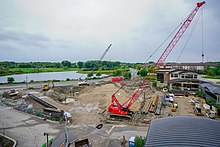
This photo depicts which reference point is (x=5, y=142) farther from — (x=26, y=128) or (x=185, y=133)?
(x=185, y=133)

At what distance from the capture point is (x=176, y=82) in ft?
99.8

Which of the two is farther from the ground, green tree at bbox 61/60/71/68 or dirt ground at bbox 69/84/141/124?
green tree at bbox 61/60/71/68

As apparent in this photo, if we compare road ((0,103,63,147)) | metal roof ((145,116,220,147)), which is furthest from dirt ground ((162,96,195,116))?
road ((0,103,63,147))

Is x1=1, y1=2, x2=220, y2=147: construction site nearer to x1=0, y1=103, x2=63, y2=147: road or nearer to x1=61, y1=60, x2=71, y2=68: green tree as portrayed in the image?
x1=0, y1=103, x2=63, y2=147: road

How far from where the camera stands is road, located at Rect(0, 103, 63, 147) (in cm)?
1295

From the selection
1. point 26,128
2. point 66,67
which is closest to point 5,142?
point 26,128

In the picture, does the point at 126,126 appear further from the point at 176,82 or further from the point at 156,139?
the point at 176,82

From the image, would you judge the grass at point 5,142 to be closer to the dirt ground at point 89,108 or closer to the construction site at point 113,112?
the construction site at point 113,112

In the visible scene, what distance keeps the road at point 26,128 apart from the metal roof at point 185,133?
9155 mm

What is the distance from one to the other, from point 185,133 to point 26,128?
14.2m

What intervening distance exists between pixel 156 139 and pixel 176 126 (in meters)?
1.75

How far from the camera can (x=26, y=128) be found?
50.2 ft

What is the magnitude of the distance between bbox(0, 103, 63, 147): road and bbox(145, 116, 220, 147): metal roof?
9155 mm

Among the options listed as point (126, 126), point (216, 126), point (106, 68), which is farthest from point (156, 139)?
point (106, 68)
